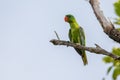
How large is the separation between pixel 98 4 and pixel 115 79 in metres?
1.33

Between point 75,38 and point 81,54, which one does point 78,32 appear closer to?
point 75,38

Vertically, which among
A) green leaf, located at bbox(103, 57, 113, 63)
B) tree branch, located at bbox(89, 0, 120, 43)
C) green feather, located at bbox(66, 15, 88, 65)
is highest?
green feather, located at bbox(66, 15, 88, 65)

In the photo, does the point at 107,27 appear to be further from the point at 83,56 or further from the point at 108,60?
the point at 83,56

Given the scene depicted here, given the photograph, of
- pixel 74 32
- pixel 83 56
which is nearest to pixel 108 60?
pixel 83 56

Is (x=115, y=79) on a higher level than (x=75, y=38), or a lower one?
lower

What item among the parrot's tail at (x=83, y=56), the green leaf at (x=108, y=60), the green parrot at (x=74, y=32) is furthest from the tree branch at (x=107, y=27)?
the green parrot at (x=74, y=32)

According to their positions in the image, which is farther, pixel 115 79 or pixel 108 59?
pixel 108 59

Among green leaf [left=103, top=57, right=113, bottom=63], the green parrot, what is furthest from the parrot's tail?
green leaf [left=103, top=57, right=113, bottom=63]

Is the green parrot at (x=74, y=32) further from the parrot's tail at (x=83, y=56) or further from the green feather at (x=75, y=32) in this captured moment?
the parrot's tail at (x=83, y=56)

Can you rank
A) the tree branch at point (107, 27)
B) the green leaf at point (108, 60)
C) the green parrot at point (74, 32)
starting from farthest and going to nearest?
the green parrot at point (74, 32) → the green leaf at point (108, 60) → the tree branch at point (107, 27)

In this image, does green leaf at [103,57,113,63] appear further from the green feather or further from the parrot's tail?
the green feather

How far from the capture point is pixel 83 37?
10695 mm

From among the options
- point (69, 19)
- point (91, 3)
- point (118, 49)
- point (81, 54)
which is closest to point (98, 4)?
point (91, 3)

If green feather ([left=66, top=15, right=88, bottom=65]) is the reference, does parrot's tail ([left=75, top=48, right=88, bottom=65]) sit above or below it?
below
